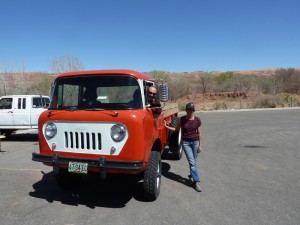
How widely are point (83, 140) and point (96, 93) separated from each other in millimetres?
1034

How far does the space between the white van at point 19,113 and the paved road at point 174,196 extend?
417 centimetres

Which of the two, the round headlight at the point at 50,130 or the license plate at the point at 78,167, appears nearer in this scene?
the license plate at the point at 78,167

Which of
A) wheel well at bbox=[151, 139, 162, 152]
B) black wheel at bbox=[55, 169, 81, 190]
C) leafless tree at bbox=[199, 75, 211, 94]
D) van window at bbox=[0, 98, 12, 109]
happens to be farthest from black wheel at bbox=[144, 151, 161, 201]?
leafless tree at bbox=[199, 75, 211, 94]

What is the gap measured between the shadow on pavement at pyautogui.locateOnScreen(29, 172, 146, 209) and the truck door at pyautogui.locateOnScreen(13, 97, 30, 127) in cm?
697

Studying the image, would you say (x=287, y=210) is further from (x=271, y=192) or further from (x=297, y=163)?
(x=297, y=163)

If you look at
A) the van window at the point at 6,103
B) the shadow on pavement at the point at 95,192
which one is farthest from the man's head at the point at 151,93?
the van window at the point at 6,103

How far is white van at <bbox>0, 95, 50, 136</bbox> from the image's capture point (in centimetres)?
1359

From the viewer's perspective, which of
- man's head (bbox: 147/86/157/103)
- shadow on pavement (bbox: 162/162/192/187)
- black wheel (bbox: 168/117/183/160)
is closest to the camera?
man's head (bbox: 147/86/157/103)

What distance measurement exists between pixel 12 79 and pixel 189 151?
135 feet

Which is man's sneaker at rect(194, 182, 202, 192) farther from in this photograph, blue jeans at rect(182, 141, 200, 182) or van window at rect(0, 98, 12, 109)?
van window at rect(0, 98, 12, 109)

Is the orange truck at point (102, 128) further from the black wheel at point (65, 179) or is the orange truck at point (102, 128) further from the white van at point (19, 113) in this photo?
the white van at point (19, 113)

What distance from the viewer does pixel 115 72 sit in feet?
18.6

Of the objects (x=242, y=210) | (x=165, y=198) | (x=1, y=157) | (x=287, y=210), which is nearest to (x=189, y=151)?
(x=165, y=198)

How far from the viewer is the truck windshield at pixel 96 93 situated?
18.4 ft
